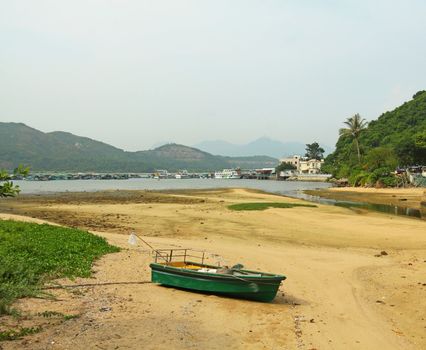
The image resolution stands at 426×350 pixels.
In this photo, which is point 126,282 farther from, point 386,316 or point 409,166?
point 409,166

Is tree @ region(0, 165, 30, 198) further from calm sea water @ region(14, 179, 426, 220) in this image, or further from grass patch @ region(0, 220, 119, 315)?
calm sea water @ region(14, 179, 426, 220)

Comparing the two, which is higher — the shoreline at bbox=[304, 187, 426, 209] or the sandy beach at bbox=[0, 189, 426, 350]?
the shoreline at bbox=[304, 187, 426, 209]

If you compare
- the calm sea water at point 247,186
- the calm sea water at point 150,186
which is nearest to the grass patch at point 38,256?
the calm sea water at point 247,186

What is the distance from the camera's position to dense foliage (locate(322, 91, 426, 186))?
299 ft

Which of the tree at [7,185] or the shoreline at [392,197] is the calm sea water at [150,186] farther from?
the tree at [7,185]

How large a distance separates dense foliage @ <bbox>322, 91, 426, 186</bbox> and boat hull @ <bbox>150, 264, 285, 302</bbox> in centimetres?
6981

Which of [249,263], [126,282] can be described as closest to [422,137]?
[249,263]

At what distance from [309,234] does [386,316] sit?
15769 millimetres

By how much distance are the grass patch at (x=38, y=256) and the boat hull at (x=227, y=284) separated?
333cm

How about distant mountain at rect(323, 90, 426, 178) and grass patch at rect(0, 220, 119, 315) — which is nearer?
grass patch at rect(0, 220, 119, 315)

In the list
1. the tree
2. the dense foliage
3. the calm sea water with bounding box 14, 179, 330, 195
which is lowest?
the calm sea water with bounding box 14, 179, 330, 195

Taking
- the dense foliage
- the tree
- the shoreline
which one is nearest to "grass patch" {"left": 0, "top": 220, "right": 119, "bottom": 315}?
the tree

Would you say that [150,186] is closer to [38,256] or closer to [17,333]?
[38,256]

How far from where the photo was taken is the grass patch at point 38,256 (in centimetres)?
1127
